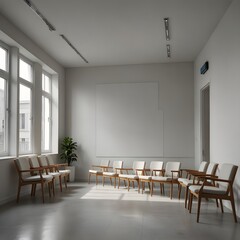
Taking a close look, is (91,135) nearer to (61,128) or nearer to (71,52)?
(61,128)

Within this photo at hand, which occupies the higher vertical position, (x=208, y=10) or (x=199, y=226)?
(x=208, y=10)

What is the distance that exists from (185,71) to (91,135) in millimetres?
3584

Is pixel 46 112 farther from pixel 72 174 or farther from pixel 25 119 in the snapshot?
pixel 72 174

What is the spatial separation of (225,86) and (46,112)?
5.48 m

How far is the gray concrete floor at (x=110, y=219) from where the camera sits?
396 centimetres

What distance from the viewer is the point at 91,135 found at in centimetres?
984

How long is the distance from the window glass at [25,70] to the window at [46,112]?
93 centimetres

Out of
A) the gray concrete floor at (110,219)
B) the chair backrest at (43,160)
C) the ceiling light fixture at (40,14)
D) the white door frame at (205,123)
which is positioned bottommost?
the gray concrete floor at (110,219)

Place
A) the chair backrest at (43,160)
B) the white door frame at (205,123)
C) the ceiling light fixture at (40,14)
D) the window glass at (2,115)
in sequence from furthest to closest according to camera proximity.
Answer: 1. the white door frame at (205,123)
2. the chair backrest at (43,160)
3. the window glass at (2,115)
4. the ceiling light fixture at (40,14)

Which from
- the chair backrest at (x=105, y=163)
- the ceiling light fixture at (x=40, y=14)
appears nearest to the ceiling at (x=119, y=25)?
the ceiling light fixture at (x=40, y=14)

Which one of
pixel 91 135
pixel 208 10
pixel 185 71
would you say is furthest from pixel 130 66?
pixel 208 10

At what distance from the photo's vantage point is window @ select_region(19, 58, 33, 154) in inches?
299

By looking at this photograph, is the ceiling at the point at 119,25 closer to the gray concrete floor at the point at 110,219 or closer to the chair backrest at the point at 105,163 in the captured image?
the chair backrest at the point at 105,163

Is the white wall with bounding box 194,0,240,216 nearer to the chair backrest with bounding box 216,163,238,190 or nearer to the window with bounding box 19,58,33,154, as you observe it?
the chair backrest with bounding box 216,163,238,190
